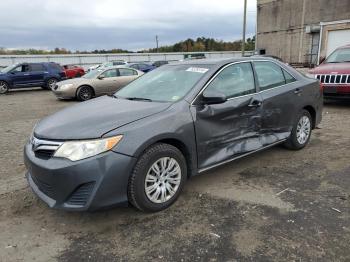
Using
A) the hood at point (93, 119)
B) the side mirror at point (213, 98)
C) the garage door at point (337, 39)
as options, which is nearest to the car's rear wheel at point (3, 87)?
the hood at point (93, 119)

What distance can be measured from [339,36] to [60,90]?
2181cm

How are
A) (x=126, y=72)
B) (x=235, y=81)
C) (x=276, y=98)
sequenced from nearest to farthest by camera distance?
(x=235, y=81) < (x=276, y=98) < (x=126, y=72)

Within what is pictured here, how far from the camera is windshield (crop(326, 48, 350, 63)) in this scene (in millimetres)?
9367

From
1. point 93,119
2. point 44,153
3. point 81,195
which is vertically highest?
point 93,119

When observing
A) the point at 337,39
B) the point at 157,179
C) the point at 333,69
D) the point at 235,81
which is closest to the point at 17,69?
the point at 333,69

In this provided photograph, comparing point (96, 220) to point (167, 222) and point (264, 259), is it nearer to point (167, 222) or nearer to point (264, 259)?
point (167, 222)

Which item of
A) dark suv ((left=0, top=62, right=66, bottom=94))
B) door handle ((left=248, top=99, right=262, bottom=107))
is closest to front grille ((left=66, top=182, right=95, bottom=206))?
door handle ((left=248, top=99, right=262, bottom=107))

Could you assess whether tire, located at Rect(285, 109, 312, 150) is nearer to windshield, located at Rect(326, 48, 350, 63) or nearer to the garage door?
windshield, located at Rect(326, 48, 350, 63)

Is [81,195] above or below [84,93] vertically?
above

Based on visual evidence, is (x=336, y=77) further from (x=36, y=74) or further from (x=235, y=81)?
(x=36, y=74)

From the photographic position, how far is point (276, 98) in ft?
15.3

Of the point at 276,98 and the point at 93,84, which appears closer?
the point at 276,98

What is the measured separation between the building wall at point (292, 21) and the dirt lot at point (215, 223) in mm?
28876

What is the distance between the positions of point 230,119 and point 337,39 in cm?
2511
